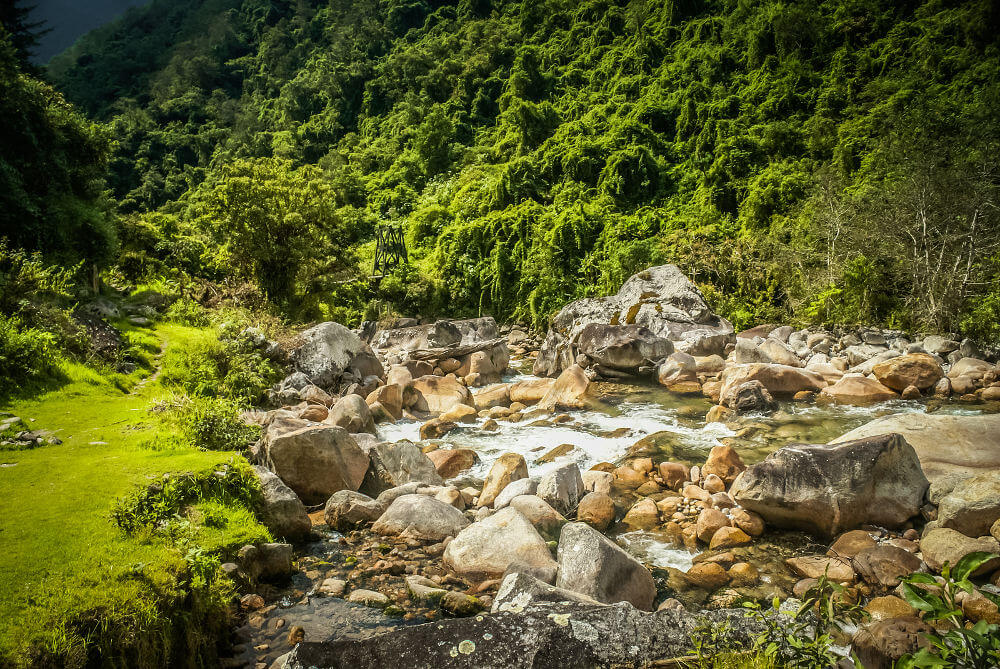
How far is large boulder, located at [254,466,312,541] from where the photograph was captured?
588 cm

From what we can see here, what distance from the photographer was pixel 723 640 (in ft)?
10.4

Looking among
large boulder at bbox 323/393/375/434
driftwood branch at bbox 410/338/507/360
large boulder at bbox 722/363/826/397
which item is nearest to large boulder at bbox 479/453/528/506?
large boulder at bbox 323/393/375/434

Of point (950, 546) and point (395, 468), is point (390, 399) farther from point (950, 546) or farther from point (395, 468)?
point (950, 546)

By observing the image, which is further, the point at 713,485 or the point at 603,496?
the point at 713,485

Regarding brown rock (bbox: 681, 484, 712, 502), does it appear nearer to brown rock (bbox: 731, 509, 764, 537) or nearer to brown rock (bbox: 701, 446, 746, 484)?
brown rock (bbox: 701, 446, 746, 484)

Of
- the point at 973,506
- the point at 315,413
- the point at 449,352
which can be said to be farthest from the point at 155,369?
the point at 973,506

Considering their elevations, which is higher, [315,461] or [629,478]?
[315,461]

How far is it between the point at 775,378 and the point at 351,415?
33.4 ft

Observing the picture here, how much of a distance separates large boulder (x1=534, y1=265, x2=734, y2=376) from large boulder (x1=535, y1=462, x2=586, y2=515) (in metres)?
8.73

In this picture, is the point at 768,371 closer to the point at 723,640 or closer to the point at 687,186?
the point at 723,640

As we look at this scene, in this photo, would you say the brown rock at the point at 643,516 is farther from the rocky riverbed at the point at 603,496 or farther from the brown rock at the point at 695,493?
the brown rock at the point at 695,493

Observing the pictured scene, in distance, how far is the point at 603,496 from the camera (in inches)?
281

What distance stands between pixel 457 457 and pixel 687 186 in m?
28.3

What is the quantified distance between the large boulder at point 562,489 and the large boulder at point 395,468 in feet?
6.22
